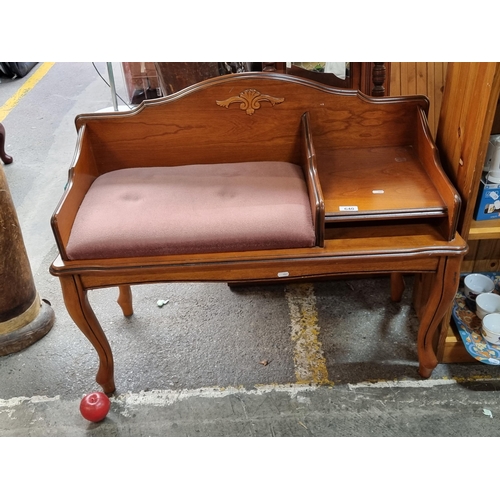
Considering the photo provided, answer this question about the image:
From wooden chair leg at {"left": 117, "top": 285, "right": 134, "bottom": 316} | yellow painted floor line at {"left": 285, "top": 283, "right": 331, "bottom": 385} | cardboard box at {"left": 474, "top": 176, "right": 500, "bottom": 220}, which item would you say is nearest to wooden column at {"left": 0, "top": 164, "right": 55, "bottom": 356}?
wooden chair leg at {"left": 117, "top": 285, "right": 134, "bottom": 316}

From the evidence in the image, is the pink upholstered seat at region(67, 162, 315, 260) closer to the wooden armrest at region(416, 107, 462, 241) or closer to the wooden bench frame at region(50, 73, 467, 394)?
→ the wooden bench frame at region(50, 73, 467, 394)

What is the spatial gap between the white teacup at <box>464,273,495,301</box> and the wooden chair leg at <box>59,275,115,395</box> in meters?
1.45

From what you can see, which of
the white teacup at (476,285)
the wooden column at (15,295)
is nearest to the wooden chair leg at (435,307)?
the white teacup at (476,285)

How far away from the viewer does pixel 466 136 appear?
5.70 ft

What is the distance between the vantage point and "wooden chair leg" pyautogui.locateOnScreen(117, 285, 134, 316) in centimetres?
242

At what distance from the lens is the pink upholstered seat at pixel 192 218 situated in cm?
172

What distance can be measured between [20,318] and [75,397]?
0.46 meters

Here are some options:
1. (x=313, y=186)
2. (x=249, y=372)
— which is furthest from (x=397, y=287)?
(x=313, y=186)

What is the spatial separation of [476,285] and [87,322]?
1.54 metres

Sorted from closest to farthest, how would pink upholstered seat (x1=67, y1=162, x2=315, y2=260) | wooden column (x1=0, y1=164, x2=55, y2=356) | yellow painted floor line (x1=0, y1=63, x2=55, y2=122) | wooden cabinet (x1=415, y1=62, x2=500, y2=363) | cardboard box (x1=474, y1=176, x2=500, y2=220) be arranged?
1. wooden cabinet (x1=415, y1=62, x2=500, y2=363)
2. pink upholstered seat (x1=67, y1=162, x2=315, y2=260)
3. cardboard box (x1=474, y1=176, x2=500, y2=220)
4. wooden column (x1=0, y1=164, x2=55, y2=356)
5. yellow painted floor line (x1=0, y1=63, x2=55, y2=122)

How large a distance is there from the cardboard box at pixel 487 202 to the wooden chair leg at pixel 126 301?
58.5 inches

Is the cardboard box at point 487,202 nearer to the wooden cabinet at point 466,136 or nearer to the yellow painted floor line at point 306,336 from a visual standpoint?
the wooden cabinet at point 466,136

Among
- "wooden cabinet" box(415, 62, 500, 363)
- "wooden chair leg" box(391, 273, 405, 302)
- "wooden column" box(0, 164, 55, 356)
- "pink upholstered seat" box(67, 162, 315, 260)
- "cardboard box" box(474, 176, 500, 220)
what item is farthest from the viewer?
"wooden chair leg" box(391, 273, 405, 302)

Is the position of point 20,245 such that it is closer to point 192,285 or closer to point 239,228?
point 192,285
